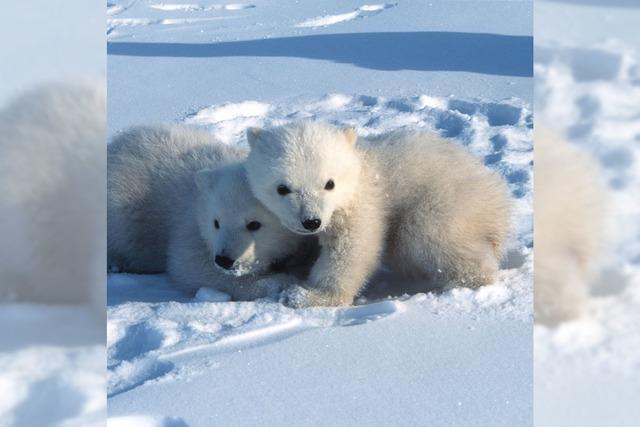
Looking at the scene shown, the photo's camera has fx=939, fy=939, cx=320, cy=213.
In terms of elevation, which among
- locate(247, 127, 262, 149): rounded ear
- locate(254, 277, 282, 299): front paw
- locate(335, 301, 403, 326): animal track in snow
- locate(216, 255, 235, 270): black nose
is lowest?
locate(335, 301, 403, 326): animal track in snow

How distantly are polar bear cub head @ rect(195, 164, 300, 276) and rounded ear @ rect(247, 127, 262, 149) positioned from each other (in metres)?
0.13

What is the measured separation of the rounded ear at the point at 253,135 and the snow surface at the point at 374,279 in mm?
333

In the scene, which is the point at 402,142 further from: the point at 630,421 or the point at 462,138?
the point at 630,421

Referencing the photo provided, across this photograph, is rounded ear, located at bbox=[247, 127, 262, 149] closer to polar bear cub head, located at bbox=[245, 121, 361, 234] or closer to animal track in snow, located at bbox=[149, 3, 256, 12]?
polar bear cub head, located at bbox=[245, 121, 361, 234]

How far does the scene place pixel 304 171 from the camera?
2.44 m

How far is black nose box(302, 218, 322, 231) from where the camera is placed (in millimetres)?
2361

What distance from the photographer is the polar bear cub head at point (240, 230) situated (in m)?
2.58

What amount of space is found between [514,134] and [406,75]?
0.35 m

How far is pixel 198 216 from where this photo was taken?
276 cm

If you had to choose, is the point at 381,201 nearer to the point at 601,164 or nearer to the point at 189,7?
the point at 601,164

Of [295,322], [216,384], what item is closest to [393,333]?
[295,322]

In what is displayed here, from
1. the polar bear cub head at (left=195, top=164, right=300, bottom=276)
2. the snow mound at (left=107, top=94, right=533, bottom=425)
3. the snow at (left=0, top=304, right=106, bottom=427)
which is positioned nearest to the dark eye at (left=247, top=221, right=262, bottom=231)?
the polar bear cub head at (left=195, top=164, right=300, bottom=276)

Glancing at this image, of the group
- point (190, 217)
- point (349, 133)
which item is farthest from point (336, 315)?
point (190, 217)

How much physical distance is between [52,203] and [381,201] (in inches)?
35.2
